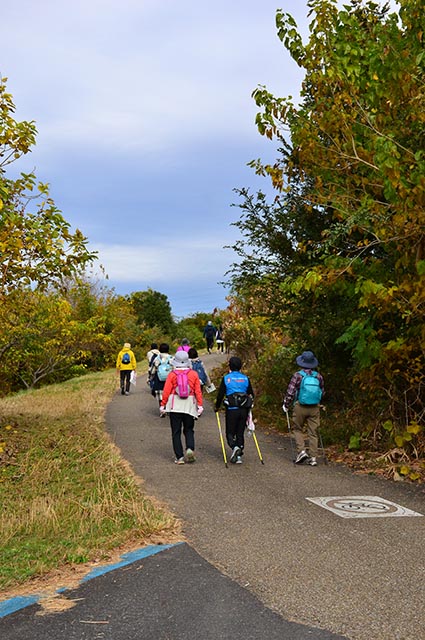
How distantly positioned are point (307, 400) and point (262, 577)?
5195 millimetres

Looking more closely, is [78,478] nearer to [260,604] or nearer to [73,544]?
[73,544]

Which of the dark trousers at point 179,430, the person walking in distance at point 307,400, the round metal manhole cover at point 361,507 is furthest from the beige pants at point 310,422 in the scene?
the round metal manhole cover at point 361,507

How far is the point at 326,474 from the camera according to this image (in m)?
9.02

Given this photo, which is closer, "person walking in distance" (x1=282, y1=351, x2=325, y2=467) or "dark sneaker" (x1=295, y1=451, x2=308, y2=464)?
"dark sneaker" (x1=295, y1=451, x2=308, y2=464)

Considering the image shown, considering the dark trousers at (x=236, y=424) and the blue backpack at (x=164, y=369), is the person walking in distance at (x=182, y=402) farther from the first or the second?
the blue backpack at (x=164, y=369)

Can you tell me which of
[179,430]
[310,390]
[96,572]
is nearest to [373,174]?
[310,390]

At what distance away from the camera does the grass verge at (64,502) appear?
5676 millimetres

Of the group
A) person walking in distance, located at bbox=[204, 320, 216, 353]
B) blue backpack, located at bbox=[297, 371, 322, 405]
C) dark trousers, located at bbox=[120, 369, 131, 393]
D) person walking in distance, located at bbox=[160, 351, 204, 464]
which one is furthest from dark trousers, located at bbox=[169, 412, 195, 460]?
person walking in distance, located at bbox=[204, 320, 216, 353]

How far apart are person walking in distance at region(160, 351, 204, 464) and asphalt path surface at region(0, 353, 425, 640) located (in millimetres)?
1386

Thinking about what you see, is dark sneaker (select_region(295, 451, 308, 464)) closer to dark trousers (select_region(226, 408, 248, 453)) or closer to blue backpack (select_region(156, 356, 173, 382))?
dark trousers (select_region(226, 408, 248, 453))

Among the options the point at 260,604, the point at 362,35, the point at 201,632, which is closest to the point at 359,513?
the point at 260,604

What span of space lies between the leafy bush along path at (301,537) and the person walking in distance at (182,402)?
303mm

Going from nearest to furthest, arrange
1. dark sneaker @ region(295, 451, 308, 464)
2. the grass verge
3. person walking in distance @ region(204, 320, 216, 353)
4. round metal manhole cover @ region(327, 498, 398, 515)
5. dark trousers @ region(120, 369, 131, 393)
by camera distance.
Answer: the grass verge < round metal manhole cover @ region(327, 498, 398, 515) < dark sneaker @ region(295, 451, 308, 464) < dark trousers @ region(120, 369, 131, 393) < person walking in distance @ region(204, 320, 216, 353)

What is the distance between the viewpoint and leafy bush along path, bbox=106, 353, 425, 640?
436 cm
